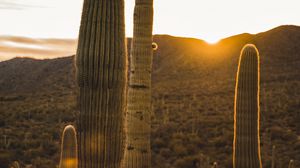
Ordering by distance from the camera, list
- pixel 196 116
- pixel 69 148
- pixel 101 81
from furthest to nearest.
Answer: pixel 196 116, pixel 69 148, pixel 101 81

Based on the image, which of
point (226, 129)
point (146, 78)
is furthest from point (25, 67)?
point (146, 78)

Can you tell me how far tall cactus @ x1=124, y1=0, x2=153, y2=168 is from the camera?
686cm

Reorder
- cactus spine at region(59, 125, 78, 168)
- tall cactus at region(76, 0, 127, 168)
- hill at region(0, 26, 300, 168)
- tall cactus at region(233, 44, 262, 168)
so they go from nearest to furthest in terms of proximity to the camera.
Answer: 1. tall cactus at region(76, 0, 127, 168)
2. cactus spine at region(59, 125, 78, 168)
3. tall cactus at region(233, 44, 262, 168)
4. hill at region(0, 26, 300, 168)

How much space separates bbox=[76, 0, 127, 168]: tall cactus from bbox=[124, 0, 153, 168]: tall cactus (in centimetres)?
269

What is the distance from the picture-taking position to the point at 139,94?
22.5ft

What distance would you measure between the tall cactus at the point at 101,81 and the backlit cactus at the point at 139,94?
8.84 feet

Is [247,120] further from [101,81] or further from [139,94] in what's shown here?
[101,81]

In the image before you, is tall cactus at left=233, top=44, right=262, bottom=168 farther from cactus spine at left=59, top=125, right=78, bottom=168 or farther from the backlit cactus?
cactus spine at left=59, top=125, right=78, bottom=168

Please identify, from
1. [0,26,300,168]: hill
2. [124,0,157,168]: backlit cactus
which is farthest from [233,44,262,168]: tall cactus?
[0,26,300,168]: hill

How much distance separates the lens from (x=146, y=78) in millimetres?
6887

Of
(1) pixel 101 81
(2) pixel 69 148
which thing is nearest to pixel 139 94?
(2) pixel 69 148

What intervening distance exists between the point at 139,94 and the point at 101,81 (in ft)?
9.52

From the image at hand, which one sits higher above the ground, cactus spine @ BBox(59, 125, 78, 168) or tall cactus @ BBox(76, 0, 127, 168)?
tall cactus @ BBox(76, 0, 127, 168)

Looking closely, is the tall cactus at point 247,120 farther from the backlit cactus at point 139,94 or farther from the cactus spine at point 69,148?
the cactus spine at point 69,148
